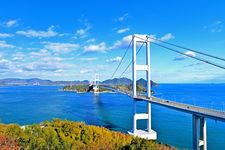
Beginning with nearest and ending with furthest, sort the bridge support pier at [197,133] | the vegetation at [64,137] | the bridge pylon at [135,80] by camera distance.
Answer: the vegetation at [64,137] → the bridge support pier at [197,133] → the bridge pylon at [135,80]

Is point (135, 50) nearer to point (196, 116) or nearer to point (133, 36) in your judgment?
point (133, 36)

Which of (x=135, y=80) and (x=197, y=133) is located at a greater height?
(x=135, y=80)

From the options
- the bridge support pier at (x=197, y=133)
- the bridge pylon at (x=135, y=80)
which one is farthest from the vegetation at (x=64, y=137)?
the bridge pylon at (x=135, y=80)

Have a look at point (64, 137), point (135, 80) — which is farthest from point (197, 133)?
point (135, 80)

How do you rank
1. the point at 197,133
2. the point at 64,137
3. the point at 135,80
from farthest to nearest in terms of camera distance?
the point at 135,80, the point at 64,137, the point at 197,133

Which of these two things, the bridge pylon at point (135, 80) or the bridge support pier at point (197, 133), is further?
the bridge pylon at point (135, 80)

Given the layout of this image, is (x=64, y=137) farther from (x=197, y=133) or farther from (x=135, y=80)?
(x=135, y=80)

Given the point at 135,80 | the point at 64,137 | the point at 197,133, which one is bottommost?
the point at 64,137

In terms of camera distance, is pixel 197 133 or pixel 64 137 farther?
pixel 64 137

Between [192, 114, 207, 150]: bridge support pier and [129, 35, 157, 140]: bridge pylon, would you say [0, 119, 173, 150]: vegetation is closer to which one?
[192, 114, 207, 150]: bridge support pier

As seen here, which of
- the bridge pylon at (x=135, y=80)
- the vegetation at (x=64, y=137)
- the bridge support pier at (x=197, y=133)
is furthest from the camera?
the bridge pylon at (x=135, y=80)

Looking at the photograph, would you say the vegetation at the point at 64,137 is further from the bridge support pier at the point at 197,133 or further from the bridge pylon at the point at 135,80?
the bridge pylon at the point at 135,80
